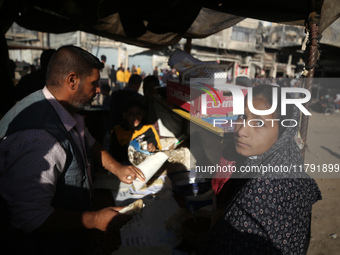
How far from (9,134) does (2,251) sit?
572mm

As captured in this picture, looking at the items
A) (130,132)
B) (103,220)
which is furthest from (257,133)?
(130,132)

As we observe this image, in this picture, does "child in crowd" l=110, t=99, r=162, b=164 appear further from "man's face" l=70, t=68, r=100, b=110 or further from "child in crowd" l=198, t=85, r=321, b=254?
"child in crowd" l=198, t=85, r=321, b=254

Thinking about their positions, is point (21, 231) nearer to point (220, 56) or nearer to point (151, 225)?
point (151, 225)

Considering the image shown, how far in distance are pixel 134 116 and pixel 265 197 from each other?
2.30 m

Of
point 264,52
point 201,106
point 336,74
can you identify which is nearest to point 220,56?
point 264,52

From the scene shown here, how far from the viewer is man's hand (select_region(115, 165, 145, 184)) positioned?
2012mm

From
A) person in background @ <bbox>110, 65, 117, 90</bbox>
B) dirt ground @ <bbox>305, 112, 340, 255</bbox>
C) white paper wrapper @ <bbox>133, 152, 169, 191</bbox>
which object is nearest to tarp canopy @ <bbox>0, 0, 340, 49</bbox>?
white paper wrapper @ <bbox>133, 152, 169, 191</bbox>

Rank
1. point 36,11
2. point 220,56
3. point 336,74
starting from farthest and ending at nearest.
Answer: point 220,56 → point 336,74 → point 36,11

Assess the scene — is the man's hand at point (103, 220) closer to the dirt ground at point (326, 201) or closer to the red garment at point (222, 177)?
the red garment at point (222, 177)

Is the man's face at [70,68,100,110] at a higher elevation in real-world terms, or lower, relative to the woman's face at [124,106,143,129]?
higher

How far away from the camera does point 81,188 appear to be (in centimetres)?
152

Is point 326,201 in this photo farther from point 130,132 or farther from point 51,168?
point 51,168

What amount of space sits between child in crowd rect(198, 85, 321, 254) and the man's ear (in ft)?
3.67

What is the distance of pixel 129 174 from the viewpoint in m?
2.01
